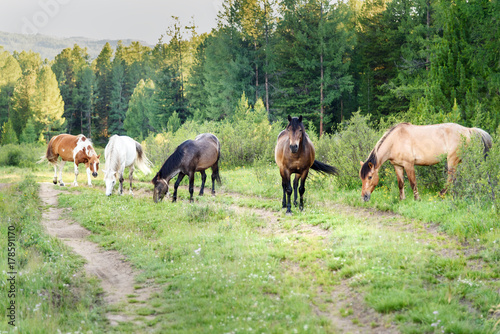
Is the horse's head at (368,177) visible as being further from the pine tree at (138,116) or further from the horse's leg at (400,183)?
the pine tree at (138,116)

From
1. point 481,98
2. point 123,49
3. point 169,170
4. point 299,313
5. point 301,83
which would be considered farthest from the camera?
point 123,49

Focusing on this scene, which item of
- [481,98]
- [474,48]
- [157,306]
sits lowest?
[157,306]

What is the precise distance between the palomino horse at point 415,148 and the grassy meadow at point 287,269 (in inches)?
26.1

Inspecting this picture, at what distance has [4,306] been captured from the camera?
5.09 metres

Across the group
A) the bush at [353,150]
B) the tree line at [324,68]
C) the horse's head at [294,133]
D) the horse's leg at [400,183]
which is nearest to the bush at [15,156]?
the tree line at [324,68]

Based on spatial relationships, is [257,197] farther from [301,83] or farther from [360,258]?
[301,83]

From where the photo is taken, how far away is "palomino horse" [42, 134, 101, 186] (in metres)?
16.7

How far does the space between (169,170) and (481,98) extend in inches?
432

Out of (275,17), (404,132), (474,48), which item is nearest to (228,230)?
(404,132)

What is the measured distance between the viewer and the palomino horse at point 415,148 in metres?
9.88

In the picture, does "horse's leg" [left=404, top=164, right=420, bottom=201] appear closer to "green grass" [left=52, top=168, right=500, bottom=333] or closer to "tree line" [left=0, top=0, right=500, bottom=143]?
"green grass" [left=52, top=168, right=500, bottom=333]

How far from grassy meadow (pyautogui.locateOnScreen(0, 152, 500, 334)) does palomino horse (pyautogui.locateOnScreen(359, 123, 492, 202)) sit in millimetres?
663

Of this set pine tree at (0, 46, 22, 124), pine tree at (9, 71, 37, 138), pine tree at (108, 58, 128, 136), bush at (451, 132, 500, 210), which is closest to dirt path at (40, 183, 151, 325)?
bush at (451, 132, 500, 210)

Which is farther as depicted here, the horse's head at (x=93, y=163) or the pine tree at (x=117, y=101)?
the pine tree at (x=117, y=101)
